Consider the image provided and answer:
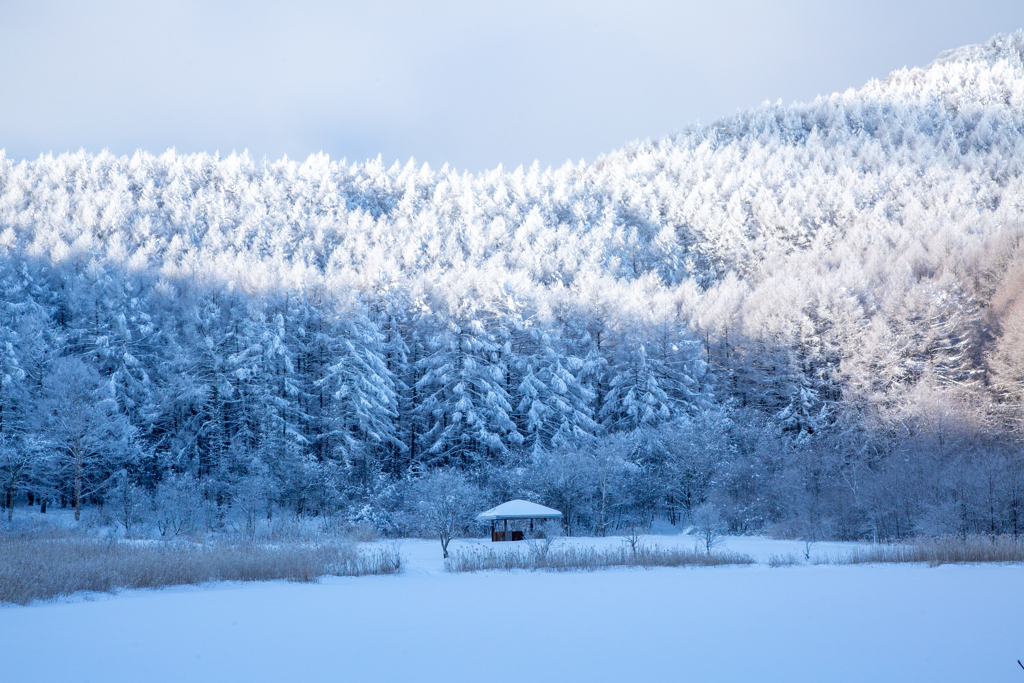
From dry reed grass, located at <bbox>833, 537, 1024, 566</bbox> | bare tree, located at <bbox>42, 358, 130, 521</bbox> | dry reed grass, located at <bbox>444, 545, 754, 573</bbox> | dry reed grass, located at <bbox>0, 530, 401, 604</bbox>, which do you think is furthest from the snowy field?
bare tree, located at <bbox>42, 358, 130, 521</bbox>

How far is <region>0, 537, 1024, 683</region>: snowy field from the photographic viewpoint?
793cm

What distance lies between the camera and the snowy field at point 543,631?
7930mm

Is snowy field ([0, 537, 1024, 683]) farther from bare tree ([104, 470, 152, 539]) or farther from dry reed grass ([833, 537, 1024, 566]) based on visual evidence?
bare tree ([104, 470, 152, 539])

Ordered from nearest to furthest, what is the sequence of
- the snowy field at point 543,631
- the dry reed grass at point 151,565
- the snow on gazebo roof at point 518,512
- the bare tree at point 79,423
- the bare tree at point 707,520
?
the snowy field at point 543,631, the dry reed grass at point 151,565, the snow on gazebo roof at point 518,512, the bare tree at point 707,520, the bare tree at point 79,423

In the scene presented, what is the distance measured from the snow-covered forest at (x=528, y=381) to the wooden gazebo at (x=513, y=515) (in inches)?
143

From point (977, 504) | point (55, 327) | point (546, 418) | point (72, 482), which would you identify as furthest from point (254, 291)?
point (977, 504)

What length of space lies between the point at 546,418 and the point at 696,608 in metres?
27.9

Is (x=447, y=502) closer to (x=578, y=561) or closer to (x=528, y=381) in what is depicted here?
(x=578, y=561)

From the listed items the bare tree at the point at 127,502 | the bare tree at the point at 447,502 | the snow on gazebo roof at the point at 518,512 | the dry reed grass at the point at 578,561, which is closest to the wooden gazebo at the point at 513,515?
the snow on gazebo roof at the point at 518,512

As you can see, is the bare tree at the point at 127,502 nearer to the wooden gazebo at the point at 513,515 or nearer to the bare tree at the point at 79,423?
the bare tree at the point at 79,423

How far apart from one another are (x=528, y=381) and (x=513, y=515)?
13323 millimetres

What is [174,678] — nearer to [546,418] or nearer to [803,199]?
[546,418]

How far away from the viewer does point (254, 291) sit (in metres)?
44.0

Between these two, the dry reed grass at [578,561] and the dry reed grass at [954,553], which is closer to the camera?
the dry reed grass at [954,553]
